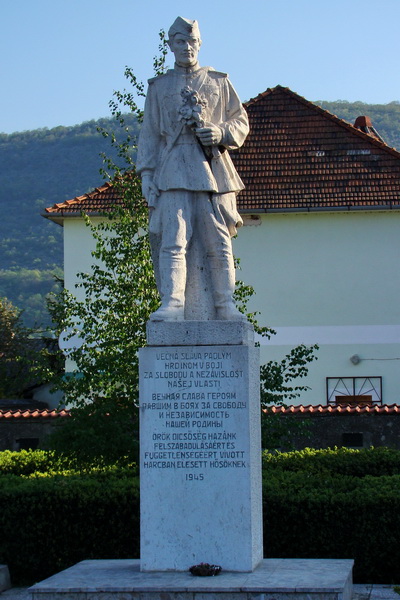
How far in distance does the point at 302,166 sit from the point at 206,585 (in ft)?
74.7

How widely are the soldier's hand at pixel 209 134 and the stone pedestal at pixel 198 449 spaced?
1.53 metres

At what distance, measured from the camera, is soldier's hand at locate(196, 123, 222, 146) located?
9.95 metres

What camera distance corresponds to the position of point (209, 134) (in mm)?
9953

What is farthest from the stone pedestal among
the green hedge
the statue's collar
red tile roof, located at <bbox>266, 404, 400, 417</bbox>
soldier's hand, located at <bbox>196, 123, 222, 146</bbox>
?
red tile roof, located at <bbox>266, 404, 400, 417</bbox>

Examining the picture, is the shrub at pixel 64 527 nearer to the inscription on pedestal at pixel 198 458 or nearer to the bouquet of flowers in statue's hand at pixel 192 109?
the inscription on pedestal at pixel 198 458

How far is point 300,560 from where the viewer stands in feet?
32.9

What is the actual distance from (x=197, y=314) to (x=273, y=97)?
23192 mm

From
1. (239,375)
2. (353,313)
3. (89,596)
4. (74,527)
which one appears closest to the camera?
(89,596)

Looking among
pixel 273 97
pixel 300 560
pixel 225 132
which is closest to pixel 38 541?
pixel 300 560

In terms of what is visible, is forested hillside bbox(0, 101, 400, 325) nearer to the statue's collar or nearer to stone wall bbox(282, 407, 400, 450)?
stone wall bbox(282, 407, 400, 450)

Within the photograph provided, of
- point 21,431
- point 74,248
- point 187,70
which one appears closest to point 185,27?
point 187,70

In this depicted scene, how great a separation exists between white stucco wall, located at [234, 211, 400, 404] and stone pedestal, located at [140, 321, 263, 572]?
66.6ft

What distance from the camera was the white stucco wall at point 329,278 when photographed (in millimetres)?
29906

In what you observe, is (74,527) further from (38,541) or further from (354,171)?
(354,171)
